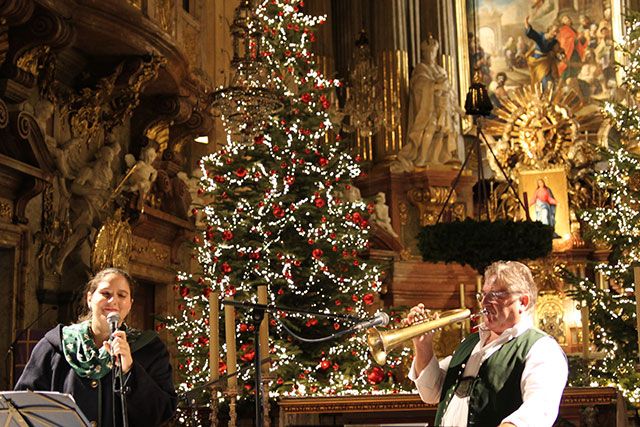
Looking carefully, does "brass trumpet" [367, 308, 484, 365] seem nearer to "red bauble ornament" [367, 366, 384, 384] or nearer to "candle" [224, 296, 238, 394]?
"candle" [224, 296, 238, 394]

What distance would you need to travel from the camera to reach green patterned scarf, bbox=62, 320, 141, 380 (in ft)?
14.1

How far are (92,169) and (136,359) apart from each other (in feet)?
22.0

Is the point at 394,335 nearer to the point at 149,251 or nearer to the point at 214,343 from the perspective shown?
the point at 214,343

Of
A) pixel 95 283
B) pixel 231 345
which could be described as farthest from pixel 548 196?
pixel 95 283

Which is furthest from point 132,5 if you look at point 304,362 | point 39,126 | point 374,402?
point 374,402

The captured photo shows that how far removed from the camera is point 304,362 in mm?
9945

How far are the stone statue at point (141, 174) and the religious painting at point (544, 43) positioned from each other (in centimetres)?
1282

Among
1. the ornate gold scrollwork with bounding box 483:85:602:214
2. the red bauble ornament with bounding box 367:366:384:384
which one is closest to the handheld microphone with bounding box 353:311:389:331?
the red bauble ornament with bounding box 367:366:384:384

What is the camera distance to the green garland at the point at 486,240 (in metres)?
10.4

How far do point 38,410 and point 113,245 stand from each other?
773 centimetres

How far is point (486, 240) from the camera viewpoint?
1041cm

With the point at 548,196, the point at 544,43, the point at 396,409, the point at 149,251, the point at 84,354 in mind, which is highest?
the point at 544,43

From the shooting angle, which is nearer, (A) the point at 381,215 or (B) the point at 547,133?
(A) the point at 381,215

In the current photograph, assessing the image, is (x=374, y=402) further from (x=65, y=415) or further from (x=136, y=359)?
(x=65, y=415)
